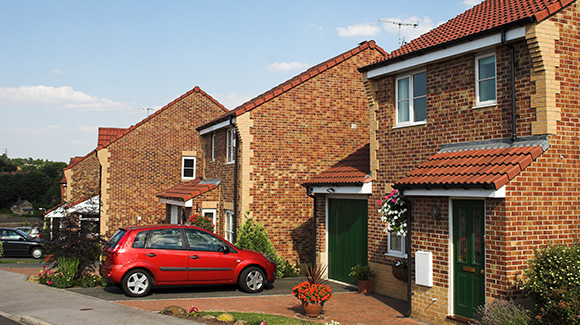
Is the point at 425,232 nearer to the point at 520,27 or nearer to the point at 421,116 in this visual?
the point at 421,116

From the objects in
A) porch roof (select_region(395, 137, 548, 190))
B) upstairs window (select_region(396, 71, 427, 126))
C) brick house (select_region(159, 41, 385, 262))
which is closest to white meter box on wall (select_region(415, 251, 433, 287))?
porch roof (select_region(395, 137, 548, 190))

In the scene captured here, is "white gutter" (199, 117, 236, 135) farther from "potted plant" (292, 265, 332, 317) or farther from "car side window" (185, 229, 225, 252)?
"potted plant" (292, 265, 332, 317)

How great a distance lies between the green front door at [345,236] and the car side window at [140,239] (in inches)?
217

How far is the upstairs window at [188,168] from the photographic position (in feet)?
90.0

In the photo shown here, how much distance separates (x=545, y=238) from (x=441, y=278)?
6.59 feet

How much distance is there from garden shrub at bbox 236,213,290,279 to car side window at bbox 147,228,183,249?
3515 mm

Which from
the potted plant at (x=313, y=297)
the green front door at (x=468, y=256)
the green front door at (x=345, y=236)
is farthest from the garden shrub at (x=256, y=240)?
the green front door at (x=468, y=256)

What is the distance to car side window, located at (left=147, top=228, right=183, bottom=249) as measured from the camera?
1254 cm

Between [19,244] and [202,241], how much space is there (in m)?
18.2

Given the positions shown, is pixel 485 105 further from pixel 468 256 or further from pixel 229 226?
pixel 229 226

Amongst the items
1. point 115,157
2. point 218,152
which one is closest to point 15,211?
point 115,157

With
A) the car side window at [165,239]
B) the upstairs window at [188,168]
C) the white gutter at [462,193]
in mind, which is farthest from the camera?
the upstairs window at [188,168]

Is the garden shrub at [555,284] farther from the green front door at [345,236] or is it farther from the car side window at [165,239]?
the car side window at [165,239]

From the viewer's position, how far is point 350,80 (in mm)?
18344
